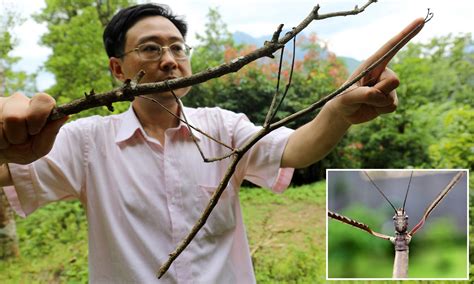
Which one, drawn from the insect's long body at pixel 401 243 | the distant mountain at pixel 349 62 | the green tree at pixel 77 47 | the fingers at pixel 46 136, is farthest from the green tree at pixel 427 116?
the fingers at pixel 46 136

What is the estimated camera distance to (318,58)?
222cm

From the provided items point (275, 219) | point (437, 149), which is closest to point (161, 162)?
point (275, 219)

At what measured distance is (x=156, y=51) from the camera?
44.0 inches

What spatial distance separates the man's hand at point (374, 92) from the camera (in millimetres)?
792

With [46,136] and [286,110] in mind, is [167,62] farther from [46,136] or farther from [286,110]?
[286,110]

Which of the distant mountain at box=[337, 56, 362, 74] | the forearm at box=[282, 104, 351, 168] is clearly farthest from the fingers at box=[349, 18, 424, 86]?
the distant mountain at box=[337, 56, 362, 74]

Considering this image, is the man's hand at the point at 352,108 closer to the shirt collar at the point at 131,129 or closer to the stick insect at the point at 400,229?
the shirt collar at the point at 131,129

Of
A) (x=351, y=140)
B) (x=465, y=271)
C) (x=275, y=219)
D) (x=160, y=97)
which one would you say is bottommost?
(x=465, y=271)

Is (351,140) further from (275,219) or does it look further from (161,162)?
(161,162)

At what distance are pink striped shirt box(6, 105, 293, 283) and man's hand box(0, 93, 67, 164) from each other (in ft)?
1.06

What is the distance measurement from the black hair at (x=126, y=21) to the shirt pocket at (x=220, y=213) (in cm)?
38

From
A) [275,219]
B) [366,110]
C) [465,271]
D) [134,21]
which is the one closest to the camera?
[366,110]

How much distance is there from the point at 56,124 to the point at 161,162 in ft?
1.42

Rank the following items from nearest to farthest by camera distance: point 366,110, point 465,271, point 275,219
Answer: point 366,110 → point 465,271 → point 275,219
